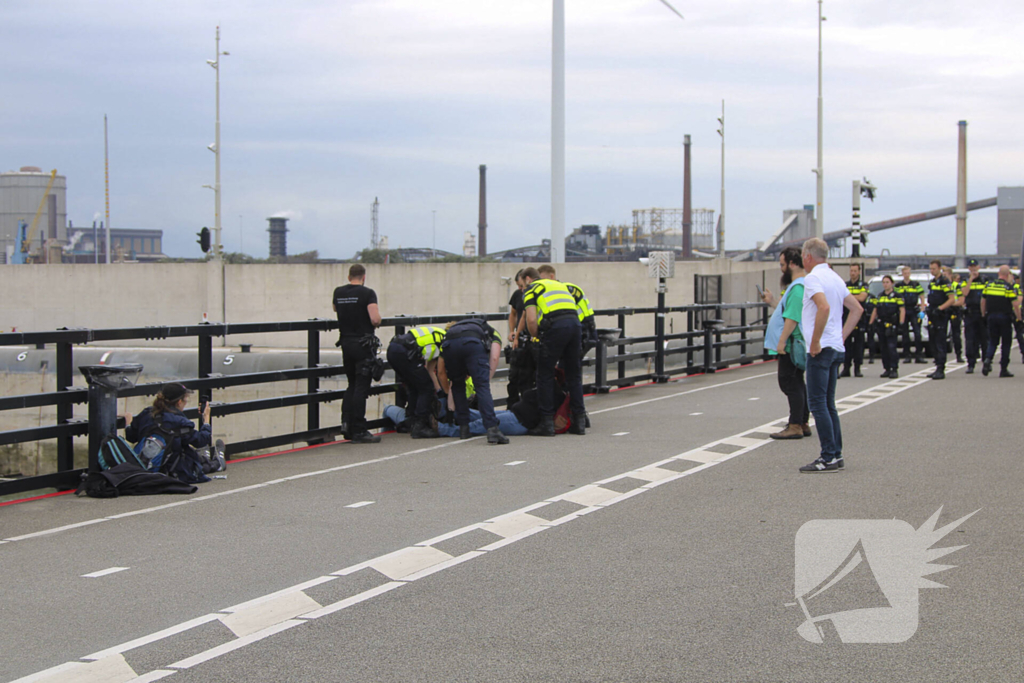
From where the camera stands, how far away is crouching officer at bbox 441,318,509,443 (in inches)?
423

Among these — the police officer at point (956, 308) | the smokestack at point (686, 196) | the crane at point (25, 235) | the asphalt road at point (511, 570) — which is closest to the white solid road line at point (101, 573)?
the asphalt road at point (511, 570)

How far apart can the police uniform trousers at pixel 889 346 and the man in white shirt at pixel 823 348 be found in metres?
10.3

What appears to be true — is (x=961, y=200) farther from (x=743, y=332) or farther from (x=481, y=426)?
(x=481, y=426)

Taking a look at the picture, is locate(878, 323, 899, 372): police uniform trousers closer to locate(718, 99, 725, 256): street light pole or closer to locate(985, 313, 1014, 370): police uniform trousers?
locate(985, 313, 1014, 370): police uniform trousers

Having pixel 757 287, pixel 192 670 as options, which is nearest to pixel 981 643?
pixel 192 670

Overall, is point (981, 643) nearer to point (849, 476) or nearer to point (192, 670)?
point (192, 670)

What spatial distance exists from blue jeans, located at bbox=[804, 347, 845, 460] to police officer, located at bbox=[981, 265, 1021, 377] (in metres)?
10.8

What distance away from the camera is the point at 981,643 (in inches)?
177

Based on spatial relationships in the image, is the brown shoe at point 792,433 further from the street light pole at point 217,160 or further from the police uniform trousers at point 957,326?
the street light pole at point 217,160

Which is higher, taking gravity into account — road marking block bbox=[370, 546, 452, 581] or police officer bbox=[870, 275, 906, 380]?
police officer bbox=[870, 275, 906, 380]

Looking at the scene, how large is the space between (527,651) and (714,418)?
8.74 metres

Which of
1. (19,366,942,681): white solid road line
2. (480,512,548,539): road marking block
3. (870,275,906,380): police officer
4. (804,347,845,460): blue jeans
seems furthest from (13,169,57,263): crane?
(480,512,548,539): road marking block

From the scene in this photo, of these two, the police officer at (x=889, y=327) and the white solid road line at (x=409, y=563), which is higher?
the police officer at (x=889, y=327)

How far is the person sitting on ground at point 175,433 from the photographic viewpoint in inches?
332
